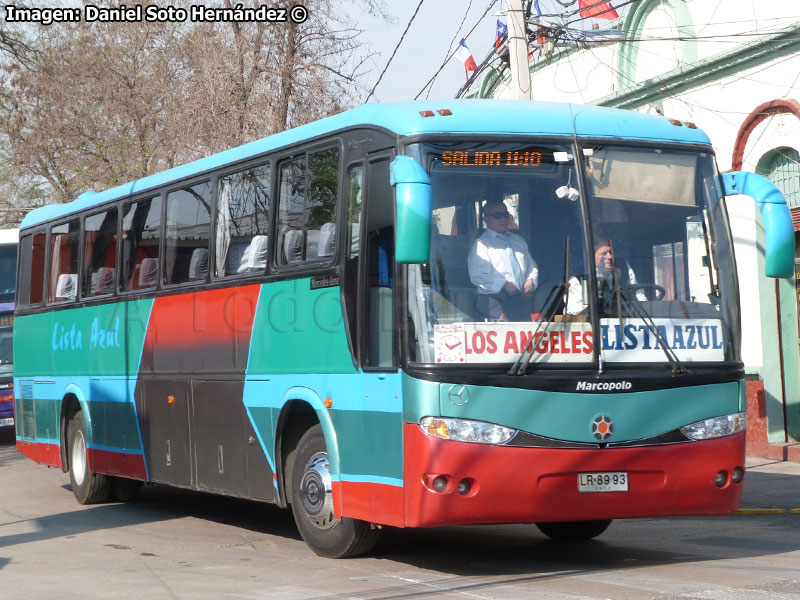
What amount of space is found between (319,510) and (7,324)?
16115 millimetres

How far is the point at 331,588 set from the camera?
7836 millimetres

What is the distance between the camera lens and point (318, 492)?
9.24 meters

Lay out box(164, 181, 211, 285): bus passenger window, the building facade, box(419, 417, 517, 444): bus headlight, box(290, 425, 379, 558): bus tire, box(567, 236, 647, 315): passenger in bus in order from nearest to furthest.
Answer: box(419, 417, 517, 444): bus headlight → box(567, 236, 647, 315): passenger in bus → box(290, 425, 379, 558): bus tire → box(164, 181, 211, 285): bus passenger window → the building facade

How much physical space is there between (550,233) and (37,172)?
89.1 feet

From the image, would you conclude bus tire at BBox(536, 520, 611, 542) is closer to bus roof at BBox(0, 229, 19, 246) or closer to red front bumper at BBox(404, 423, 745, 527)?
red front bumper at BBox(404, 423, 745, 527)

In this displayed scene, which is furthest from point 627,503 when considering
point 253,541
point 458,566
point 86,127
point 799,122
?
A: point 86,127

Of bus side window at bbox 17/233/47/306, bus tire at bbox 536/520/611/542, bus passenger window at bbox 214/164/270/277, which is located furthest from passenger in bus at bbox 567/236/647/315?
bus side window at bbox 17/233/47/306

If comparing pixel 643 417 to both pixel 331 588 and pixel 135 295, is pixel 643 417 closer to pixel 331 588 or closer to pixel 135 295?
pixel 331 588

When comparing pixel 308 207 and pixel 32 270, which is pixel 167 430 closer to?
pixel 308 207

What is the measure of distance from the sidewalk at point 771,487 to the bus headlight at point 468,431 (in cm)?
530

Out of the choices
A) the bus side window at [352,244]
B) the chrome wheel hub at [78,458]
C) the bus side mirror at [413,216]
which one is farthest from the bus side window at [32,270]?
the bus side mirror at [413,216]

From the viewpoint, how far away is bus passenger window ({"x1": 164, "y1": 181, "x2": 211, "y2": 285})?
1125 cm

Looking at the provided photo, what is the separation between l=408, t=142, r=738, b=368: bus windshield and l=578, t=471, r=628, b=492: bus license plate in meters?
0.73

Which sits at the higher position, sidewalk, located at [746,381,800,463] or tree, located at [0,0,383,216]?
tree, located at [0,0,383,216]
